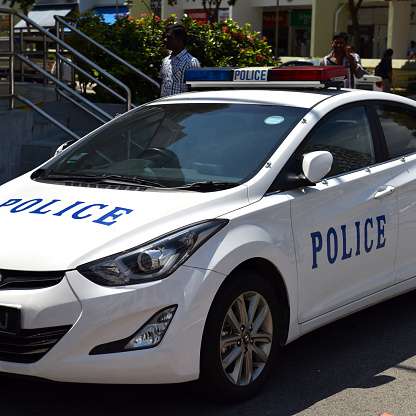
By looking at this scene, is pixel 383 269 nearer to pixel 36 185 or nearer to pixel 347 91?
pixel 347 91

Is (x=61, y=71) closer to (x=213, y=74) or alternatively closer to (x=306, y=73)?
(x=213, y=74)

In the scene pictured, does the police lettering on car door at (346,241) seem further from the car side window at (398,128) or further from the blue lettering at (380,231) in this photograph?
the car side window at (398,128)

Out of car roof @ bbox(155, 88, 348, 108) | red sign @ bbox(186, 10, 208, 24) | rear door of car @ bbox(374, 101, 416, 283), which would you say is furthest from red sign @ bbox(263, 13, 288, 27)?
car roof @ bbox(155, 88, 348, 108)

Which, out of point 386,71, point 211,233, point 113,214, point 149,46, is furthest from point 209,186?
point 386,71

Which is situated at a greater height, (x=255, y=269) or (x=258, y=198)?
(x=258, y=198)

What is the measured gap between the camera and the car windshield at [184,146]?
4289 millimetres

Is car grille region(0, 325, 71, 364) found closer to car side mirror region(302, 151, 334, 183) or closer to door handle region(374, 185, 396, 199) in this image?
car side mirror region(302, 151, 334, 183)

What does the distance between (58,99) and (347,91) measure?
642 cm

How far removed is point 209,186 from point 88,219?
67 cm

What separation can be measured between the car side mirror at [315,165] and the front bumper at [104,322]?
3.26ft

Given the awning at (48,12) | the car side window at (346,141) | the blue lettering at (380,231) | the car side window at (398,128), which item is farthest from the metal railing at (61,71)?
the awning at (48,12)

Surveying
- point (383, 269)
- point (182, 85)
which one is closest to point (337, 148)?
point (383, 269)

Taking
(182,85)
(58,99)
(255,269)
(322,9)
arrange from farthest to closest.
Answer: (322,9) → (58,99) → (182,85) → (255,269)

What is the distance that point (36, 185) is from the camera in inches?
175
